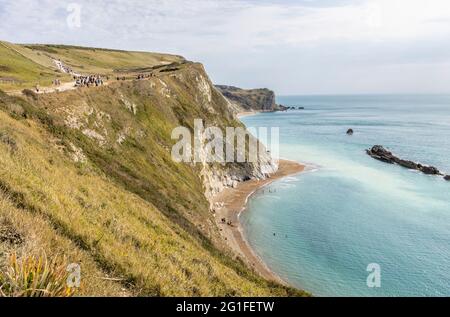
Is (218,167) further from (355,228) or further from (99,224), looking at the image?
(99,224)

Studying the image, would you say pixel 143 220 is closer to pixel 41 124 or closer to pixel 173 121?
pixel 41 124

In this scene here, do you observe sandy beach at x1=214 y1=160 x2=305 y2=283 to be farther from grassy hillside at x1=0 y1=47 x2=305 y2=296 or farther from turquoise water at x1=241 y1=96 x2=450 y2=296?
grassy hillside at x1=0 y1=47 x2=305 y2=296

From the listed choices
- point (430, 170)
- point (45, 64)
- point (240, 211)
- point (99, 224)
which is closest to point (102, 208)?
point (99, 224)

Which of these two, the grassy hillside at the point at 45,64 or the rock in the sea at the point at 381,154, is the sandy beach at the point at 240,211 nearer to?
the rock in the sea at the point at 381,154
